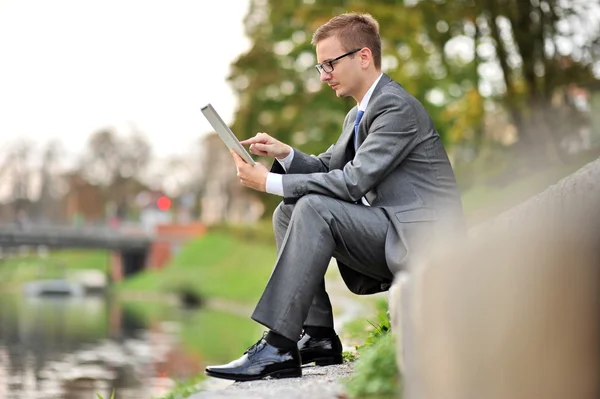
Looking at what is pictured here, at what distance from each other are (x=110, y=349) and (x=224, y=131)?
1286cm

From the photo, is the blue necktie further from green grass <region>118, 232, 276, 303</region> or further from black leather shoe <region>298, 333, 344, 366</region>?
green grass <region>118, 232, 276, 303</region>

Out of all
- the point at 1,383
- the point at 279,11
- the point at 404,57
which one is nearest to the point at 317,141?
the point at 279,11

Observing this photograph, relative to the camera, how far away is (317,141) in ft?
77.2

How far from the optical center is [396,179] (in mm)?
3619

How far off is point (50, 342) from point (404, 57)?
8514mm

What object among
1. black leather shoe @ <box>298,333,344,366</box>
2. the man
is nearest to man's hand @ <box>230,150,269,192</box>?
the man

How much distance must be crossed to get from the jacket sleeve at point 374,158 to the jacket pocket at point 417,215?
16 centimetres

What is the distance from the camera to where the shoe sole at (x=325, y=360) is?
12.7 ft

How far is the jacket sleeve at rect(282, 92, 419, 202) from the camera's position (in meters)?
3.46

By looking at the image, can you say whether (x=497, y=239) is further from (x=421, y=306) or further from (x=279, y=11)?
(x=279, y=11)

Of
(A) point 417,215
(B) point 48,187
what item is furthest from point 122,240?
(A) point 417,215

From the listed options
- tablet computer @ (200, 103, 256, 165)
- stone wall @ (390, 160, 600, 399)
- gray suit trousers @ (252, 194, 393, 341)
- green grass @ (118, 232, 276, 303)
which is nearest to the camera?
stone wall @ (390, 160, 600, 399)

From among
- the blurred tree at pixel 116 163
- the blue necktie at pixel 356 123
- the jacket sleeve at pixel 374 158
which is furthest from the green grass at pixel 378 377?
the blurred tree at pixel 116 163

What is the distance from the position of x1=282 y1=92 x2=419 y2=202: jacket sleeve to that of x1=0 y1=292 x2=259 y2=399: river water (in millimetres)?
4064
